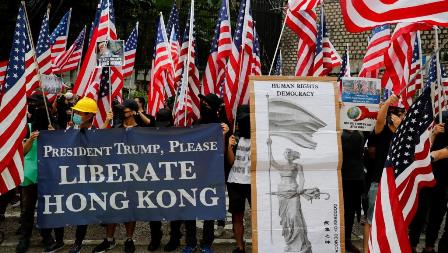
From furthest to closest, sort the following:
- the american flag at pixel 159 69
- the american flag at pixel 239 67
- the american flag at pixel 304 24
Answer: the american flag at pixel 159 69 < the american flag at pixel 304 24 < the american flag at pixel 239 67

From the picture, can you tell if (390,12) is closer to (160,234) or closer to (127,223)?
(127,223)

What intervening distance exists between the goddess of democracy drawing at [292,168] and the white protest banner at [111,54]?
3.13m

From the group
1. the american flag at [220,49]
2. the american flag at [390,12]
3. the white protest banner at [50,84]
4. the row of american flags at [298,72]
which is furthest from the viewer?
the white protest banner at [50,84]

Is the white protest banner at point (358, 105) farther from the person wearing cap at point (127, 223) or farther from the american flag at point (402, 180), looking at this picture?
the person wearing cap at point (127, 223)

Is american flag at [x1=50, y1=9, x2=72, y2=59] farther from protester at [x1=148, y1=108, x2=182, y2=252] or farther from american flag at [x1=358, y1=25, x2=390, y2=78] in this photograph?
american flag at [x1=358, y1=25, x2=390, y2=78]

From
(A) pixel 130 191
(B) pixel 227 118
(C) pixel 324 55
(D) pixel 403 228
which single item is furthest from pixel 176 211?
(C) pixel 324 55

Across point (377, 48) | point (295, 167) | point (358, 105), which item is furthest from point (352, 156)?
point (377, 48)

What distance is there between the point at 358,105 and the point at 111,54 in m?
3.83

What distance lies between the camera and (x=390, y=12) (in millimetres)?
4262

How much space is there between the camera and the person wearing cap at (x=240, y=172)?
21.2 feet

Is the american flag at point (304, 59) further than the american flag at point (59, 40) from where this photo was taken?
No

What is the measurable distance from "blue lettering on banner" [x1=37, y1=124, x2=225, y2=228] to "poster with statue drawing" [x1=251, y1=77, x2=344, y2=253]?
0.79m

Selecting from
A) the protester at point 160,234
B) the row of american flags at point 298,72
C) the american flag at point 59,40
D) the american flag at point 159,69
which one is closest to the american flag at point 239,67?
the row of american flags at point 298,72

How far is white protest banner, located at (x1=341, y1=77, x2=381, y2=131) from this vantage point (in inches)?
249
